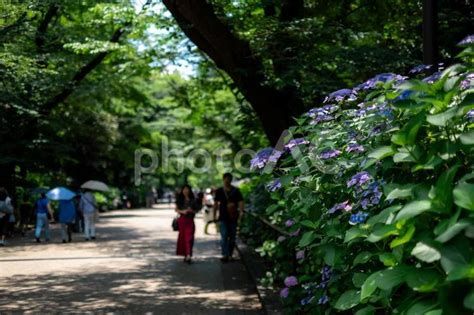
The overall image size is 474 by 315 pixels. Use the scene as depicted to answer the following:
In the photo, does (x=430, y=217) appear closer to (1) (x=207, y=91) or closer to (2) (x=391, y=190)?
(2) (x=391, y=190)

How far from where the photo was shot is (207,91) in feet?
57.6

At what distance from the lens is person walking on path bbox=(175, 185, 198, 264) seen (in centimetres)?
1263

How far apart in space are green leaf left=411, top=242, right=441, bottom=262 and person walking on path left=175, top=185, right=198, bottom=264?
34.5 feet

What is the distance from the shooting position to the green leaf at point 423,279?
7.62 ft

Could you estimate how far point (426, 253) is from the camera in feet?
7.48

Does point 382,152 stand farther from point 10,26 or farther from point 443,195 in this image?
point 10,26

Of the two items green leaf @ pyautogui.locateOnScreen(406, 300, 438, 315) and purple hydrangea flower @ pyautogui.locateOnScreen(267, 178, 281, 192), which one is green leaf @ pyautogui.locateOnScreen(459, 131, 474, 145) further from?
purple hydrangea flower @ pyautogui.locateOnScreen(267, 178, 281, 192)

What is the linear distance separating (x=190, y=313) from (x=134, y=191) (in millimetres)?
47568

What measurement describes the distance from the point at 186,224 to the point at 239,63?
4841 millimetres

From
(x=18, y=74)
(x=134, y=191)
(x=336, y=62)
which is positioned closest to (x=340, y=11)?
(x=336, y=62)

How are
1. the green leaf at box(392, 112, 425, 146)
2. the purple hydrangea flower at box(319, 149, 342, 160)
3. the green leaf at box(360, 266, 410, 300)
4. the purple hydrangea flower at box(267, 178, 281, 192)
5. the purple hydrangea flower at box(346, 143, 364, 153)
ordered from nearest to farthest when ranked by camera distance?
1. the green leaf at box(360, 266, 410, 300)
2. the green leaf at box(392, 112, 425, 146)
3. the purple hydrangea flower at box(346, 143, 364, 153)
4. the purple hydrangea flower at box(319, 149, 342, 160)
5. the purple hydrangea flower at box(267, 178, 281, 192)

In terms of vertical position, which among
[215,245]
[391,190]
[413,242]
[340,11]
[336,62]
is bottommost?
[215,245]

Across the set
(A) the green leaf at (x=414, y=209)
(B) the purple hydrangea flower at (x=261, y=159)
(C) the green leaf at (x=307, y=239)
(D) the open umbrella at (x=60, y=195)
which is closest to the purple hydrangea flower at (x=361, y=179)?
(C) the green leaf at (x=307, y=239)

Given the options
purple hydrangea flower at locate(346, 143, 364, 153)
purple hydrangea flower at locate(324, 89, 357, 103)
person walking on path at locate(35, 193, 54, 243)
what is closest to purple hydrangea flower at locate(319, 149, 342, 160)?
purple hydrangea flower at locate(346, 143, 364, 153)
